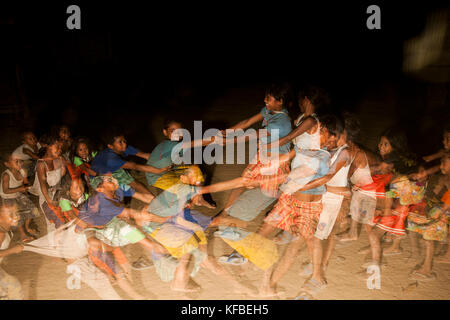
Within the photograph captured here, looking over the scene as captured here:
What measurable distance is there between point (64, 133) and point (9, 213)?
→ 1.01 meters

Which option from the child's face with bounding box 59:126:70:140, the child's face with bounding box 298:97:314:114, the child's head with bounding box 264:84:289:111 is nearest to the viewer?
the child's face with bounding box 298:97:314:114

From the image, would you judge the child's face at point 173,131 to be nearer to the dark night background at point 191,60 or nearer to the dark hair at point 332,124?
the dark hair at point 332,124

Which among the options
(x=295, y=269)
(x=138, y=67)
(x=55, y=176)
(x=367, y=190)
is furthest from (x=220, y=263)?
(x=138, y=67)

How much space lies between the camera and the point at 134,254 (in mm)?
3984

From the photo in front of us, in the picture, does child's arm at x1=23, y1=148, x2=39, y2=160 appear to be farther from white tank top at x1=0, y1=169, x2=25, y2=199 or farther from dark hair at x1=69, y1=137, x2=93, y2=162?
dark hair at x1=69, y1=137, x2=93, y2=162

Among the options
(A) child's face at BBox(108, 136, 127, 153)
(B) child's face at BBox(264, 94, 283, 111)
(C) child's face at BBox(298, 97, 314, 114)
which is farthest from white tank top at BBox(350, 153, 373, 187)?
(A) child's face at BBox(108, 136, 127, 153)

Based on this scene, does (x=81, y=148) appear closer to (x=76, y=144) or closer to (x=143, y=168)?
(x=76, y=144)

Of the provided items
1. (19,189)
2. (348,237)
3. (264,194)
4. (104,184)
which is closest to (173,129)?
(104,184)

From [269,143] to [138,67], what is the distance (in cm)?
1195

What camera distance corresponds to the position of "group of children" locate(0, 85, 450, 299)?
341 centimetres

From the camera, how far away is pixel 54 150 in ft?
12.9

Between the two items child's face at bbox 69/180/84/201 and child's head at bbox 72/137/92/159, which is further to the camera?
child's head at bbox 72/137/92/159

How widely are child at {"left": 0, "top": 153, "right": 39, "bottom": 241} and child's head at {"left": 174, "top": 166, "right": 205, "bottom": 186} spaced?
1.61 m

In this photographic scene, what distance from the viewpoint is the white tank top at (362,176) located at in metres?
3.82
